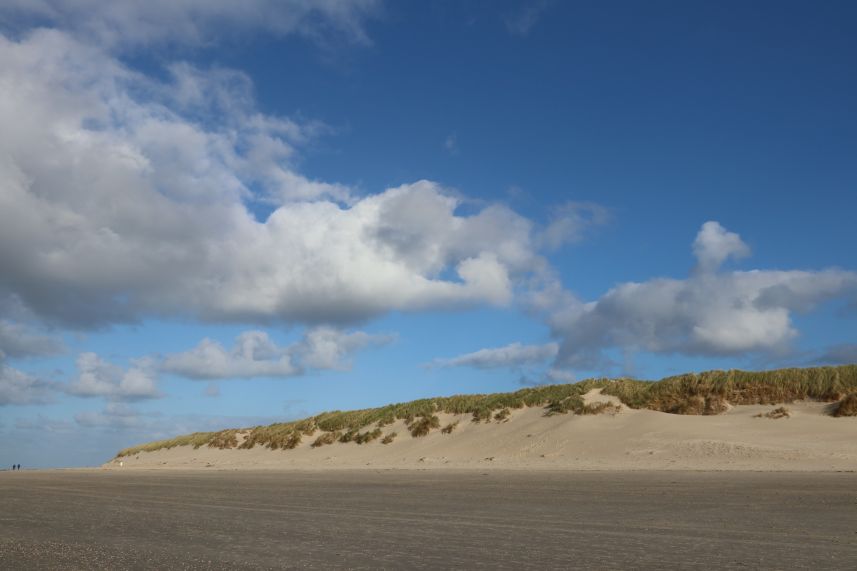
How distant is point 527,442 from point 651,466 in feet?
24.9

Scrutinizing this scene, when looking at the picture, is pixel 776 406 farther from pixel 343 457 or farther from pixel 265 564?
pixel 265 564

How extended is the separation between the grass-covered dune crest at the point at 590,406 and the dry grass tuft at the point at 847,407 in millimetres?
32

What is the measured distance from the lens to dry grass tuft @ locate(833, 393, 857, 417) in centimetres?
2351

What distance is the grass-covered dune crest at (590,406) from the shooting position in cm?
2588

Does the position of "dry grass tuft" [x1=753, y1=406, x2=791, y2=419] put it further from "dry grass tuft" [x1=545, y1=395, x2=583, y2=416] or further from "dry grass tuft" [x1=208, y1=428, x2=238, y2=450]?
"dry grass tuft" [x1=208, y1=428, x2=238, y2=450]

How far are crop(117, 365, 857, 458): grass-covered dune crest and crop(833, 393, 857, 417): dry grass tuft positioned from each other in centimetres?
3

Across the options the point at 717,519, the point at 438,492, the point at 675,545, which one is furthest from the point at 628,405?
the point at 675,545

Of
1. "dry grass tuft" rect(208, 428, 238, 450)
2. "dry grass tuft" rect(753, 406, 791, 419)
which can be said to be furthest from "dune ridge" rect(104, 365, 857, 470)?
"dry grass tuft" rect(208, 428, 238, 450)

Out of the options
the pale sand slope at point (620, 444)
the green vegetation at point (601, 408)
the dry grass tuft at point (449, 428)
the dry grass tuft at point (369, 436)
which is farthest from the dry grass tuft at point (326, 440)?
the green vegetation at point (601, 408)

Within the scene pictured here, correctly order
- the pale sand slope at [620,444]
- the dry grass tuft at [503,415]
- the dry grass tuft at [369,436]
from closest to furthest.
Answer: the pale sand slope at [620,444], the dry grass tuft at [503,415], the dry grass tuft at [369,436]

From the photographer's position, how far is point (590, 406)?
96.4ft

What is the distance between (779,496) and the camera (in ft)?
37.0

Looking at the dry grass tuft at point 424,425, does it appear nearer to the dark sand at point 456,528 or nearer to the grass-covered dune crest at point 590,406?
the grass-covered dune crest at point 590,406

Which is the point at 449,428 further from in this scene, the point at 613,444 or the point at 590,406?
the point at 613,444
